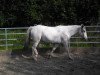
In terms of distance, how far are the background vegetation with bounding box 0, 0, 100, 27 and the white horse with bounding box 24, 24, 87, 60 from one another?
3727mm

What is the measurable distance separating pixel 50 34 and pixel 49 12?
4482 mm

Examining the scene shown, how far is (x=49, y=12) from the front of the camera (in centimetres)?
1661

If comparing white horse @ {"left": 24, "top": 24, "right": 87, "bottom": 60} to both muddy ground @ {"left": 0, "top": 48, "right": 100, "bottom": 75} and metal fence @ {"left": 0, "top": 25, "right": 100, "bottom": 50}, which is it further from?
metal fence @ {"left": 0, "top": 25, "right": 100, "bottom": 50}

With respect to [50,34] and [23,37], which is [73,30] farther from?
[23,37]

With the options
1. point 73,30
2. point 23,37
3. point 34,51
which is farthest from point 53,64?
point 23,37

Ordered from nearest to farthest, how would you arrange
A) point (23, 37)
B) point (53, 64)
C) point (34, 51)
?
point (53, 64) < point (34, 51) < point (23, 37)

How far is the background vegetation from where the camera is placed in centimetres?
1625

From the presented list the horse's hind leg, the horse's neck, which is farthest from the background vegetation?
the horse's hind leg

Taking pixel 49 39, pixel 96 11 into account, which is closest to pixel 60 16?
pixel 96 11

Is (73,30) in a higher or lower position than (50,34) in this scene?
higher

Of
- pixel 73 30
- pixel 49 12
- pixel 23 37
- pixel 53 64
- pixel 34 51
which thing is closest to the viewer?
pixel 53 64

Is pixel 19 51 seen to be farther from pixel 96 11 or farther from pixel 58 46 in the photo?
pixel 96 11

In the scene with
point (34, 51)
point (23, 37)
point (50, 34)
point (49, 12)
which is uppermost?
point (49, 12)

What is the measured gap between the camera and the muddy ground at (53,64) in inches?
402
